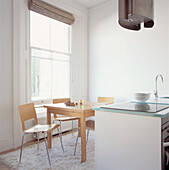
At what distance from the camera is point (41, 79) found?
153 inches

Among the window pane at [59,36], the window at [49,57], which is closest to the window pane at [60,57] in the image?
the window at [49,57]

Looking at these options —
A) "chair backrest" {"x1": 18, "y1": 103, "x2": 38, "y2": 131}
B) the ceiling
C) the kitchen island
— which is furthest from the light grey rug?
the ceiling

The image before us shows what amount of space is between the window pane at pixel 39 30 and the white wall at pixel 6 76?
0.58 metres

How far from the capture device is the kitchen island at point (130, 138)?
1369 millimetres

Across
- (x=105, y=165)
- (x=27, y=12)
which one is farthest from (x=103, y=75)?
(x=105, y=165)

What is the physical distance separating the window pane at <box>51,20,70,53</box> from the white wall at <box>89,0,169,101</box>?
78 centimetres

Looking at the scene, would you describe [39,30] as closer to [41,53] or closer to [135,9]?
[41,53]

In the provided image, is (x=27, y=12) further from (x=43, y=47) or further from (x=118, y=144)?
(x=118, y=144)

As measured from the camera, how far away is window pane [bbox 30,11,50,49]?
3693 mm

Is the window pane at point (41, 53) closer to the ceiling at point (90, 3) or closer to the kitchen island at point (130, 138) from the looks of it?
the ceiling at point (90, 3)

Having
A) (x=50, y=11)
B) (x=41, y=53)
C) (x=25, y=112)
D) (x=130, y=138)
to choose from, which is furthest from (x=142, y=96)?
(x=50, y=11)

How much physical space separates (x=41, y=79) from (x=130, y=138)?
280cm

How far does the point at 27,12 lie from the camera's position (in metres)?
3.45

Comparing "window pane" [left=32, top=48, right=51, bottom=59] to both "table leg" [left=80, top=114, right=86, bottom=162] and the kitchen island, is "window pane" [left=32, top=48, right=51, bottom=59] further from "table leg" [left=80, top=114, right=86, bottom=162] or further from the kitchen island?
the kitchen island
